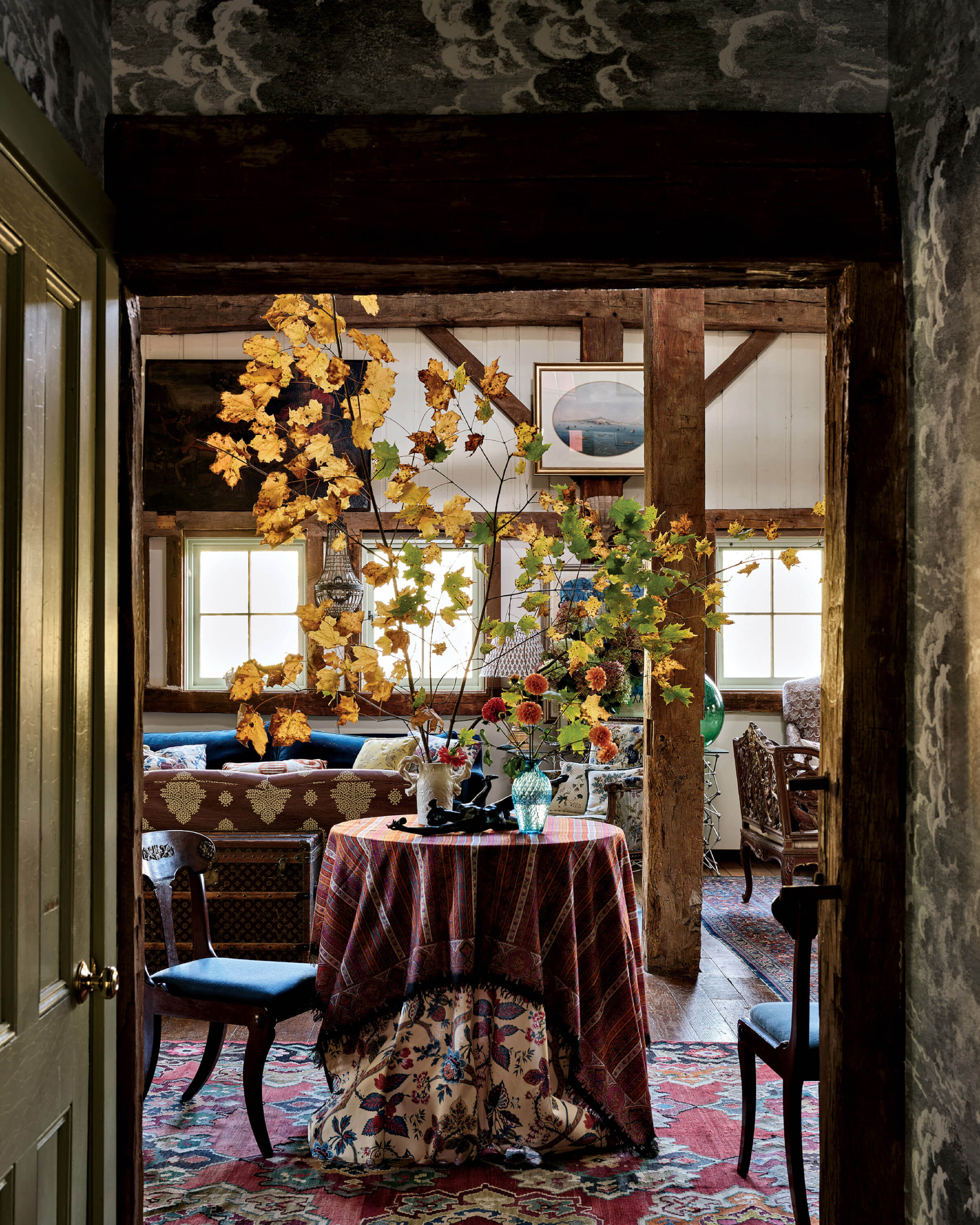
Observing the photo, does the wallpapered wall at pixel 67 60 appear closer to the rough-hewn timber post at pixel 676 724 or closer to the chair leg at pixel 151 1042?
the chair leg at pixel 151 1042

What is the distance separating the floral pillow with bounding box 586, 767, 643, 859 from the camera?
6.88 m

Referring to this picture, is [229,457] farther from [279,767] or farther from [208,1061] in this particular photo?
[279,767]

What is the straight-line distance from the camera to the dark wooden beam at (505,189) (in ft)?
6.41

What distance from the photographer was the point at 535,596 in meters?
2.79

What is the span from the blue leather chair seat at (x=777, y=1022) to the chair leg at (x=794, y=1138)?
113 millimetres

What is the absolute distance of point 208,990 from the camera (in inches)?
122

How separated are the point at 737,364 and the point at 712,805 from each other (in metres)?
3.54

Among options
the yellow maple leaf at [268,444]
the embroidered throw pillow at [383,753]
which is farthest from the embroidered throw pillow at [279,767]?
the yellow maple leaf at [268,444]

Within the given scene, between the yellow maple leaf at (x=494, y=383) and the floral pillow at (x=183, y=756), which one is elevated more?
the yellow maple leaf at (x=494, y=383)

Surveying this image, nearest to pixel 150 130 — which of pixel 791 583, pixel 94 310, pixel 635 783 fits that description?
pixel 94 310

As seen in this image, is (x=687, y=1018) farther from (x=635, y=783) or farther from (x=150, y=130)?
(x=150, y=130)

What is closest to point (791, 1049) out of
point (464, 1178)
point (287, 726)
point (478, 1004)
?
point (478, 1004)

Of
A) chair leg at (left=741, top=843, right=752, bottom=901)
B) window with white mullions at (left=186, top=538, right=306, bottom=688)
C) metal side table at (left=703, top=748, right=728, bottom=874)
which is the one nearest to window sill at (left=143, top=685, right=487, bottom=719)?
window with white mullions at (left=186, top=538, right=306, bottom=688)

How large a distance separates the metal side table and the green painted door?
20.8 ft
